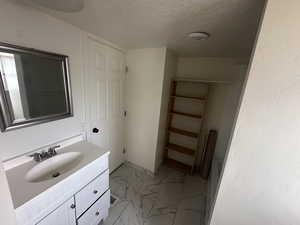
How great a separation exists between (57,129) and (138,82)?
131 cm

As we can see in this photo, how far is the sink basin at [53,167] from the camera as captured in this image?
3.56ft

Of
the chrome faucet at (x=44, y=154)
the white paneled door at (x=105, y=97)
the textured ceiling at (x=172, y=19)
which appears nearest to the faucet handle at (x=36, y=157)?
the chrome faucet at (x=44, y=154)

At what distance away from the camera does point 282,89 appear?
697 mm

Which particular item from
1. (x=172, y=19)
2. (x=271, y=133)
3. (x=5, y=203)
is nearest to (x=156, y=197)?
(x=271, y=133)

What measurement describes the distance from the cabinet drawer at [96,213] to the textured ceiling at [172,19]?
5.78 feet

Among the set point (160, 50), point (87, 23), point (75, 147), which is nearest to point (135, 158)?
point (75, 147)

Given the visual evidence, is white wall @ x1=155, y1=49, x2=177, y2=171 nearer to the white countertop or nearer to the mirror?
the white countertop

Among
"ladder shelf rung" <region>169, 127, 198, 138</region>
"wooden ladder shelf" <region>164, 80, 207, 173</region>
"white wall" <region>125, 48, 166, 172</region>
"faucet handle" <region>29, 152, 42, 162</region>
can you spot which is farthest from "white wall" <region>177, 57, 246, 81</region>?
"faucet handle" <region>29, 152, 42, 162</region>

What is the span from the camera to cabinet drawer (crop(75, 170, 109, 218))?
3.73 feet

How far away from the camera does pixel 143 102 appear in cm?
218

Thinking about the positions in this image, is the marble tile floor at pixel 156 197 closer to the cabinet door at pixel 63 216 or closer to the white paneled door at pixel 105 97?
the white paneled door at pixel 105 97

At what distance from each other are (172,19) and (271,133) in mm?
1071

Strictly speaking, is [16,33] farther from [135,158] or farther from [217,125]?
[217,125]

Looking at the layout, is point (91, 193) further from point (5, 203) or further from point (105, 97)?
point (105, 97)
